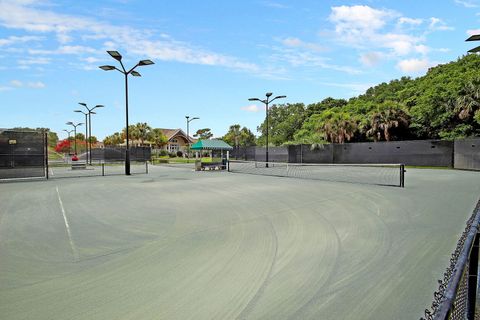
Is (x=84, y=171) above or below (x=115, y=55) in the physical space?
below

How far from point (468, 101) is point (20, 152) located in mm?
43669

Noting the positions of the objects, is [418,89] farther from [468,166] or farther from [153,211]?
[153,211]

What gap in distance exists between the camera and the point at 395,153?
3209 centimetres

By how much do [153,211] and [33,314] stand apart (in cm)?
529

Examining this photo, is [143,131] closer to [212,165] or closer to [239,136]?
[239,136]

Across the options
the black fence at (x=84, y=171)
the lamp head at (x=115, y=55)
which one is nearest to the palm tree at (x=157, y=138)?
the black fence at (x=84, y=171)

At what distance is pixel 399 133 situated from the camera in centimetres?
4162

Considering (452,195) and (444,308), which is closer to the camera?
(444,308)

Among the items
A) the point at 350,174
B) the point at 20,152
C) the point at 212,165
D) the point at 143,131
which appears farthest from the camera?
the point at 143,131

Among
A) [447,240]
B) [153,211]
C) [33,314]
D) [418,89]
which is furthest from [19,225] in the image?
[418,89]

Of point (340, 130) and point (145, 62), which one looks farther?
point (340, 130)

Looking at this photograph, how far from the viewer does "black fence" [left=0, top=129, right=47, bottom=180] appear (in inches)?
724

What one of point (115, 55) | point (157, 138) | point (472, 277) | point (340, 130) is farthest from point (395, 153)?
point (157, 138)

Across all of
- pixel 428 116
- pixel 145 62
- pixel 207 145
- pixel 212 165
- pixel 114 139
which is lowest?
pixel 212 165
